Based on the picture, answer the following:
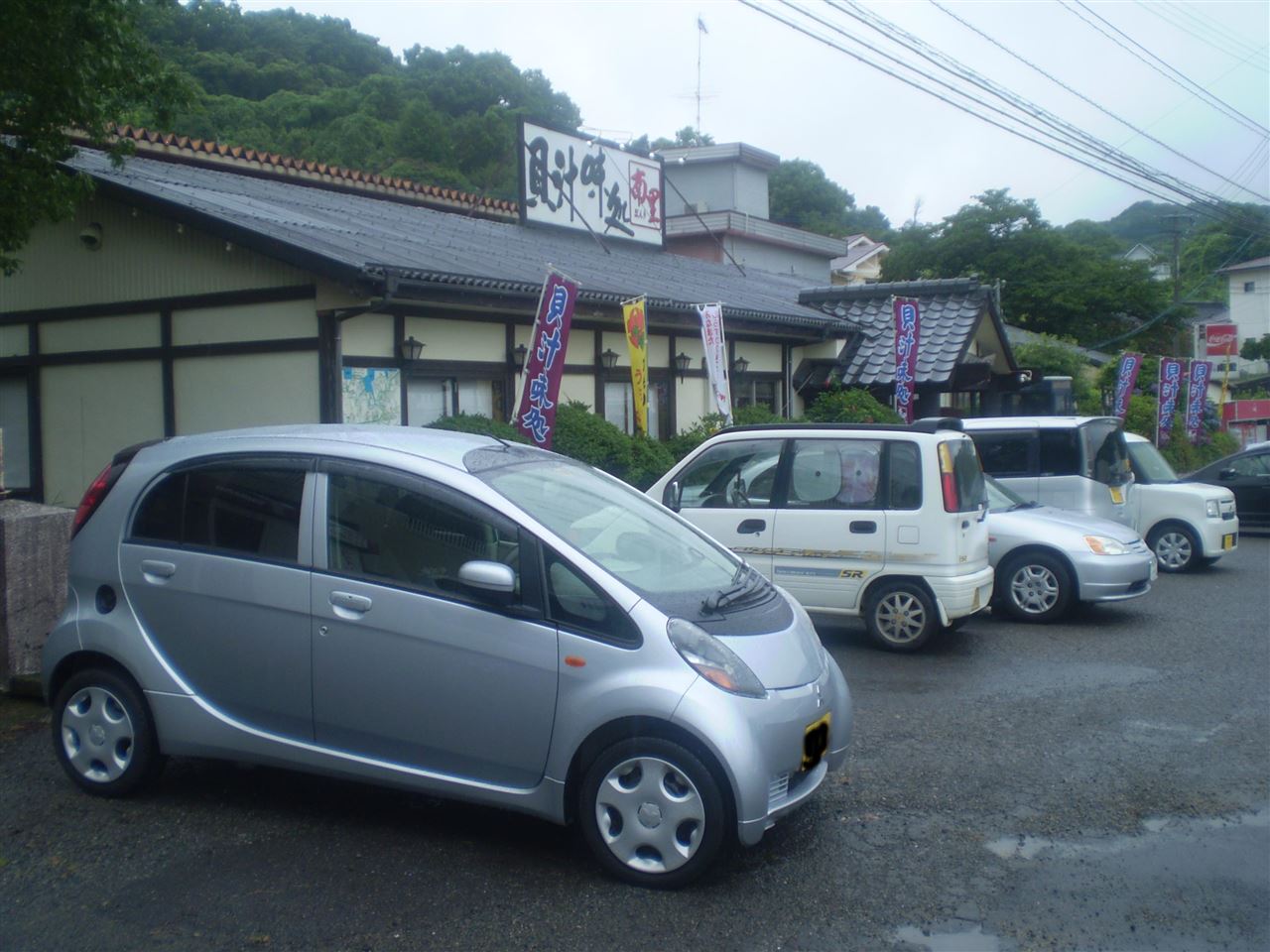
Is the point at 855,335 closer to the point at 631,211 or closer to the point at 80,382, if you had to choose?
the point at 631,211

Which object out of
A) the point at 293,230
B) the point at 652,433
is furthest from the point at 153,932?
the point at 652,433

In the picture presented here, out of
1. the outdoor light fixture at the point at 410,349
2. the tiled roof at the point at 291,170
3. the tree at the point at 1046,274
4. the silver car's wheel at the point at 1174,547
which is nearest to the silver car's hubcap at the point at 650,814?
the outdoor light fixture at the point at 410,349

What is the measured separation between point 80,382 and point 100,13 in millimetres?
6079

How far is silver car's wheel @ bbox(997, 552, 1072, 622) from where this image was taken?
32.6 feet

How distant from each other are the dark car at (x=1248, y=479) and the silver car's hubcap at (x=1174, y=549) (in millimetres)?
4076

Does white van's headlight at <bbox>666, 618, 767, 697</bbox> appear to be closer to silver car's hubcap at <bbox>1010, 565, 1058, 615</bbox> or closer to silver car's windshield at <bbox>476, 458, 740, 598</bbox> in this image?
silver car's windshield at <bbox>476, 458, 740, 598</bbox>

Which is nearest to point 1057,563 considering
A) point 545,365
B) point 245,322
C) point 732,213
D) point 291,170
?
point 545,365

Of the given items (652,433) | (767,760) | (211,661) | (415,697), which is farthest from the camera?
(652,433)

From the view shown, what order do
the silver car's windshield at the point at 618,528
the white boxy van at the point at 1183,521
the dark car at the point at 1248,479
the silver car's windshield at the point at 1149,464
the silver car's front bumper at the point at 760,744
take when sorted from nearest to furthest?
the silver car's front bumper at the point at 760,744 < the silver car's windshield at the point at 618,528 < the white boxy van at the point at 1183,521 < the silver car's windshield at the point at 1149,464 < the dark car at the point at 1248,479

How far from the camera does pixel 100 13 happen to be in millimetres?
8289

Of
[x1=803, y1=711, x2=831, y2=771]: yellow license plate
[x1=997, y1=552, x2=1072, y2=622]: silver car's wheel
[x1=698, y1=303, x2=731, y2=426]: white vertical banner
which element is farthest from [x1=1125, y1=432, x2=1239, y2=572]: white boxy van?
[x1=803, y1=711, x2=831, y2=771]: yellow license plate

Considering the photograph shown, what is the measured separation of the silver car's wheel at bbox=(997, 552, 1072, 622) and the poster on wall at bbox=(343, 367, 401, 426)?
6239mm

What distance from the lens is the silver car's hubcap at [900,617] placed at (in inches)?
Result: 337

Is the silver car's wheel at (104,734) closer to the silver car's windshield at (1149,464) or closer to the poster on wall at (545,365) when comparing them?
the poster on wall at (545,365)
